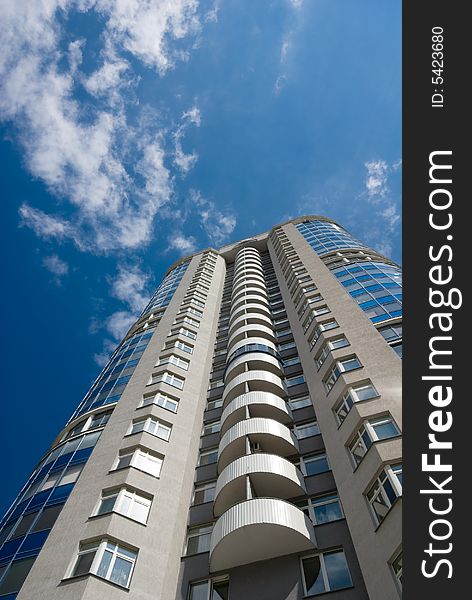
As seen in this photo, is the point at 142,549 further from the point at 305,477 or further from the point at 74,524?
the point at 305,477

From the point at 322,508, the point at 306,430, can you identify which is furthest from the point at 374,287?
the point at 322,508

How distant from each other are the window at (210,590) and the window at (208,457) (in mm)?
7152

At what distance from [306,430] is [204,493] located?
6213 millimetres

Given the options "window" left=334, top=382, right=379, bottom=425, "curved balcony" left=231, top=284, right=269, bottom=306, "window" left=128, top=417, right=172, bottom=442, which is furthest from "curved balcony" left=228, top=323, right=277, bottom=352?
"window" left=334, top=382, right=379, bottom=425

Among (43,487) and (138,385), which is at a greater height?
(138,385)

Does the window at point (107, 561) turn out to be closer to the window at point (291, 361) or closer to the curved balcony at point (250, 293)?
the window at point (291, 361)

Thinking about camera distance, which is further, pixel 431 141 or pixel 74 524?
pixel 74 524

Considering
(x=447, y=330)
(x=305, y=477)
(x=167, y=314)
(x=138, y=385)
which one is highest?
(x=167, y=314)

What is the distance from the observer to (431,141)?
11.1 m

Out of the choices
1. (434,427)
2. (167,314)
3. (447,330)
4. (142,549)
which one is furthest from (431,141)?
(167,314)

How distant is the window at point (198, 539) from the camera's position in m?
18.5

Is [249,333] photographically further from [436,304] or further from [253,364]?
[436,304]

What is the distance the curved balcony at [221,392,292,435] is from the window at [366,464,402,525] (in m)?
8.43

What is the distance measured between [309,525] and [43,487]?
522 inches
